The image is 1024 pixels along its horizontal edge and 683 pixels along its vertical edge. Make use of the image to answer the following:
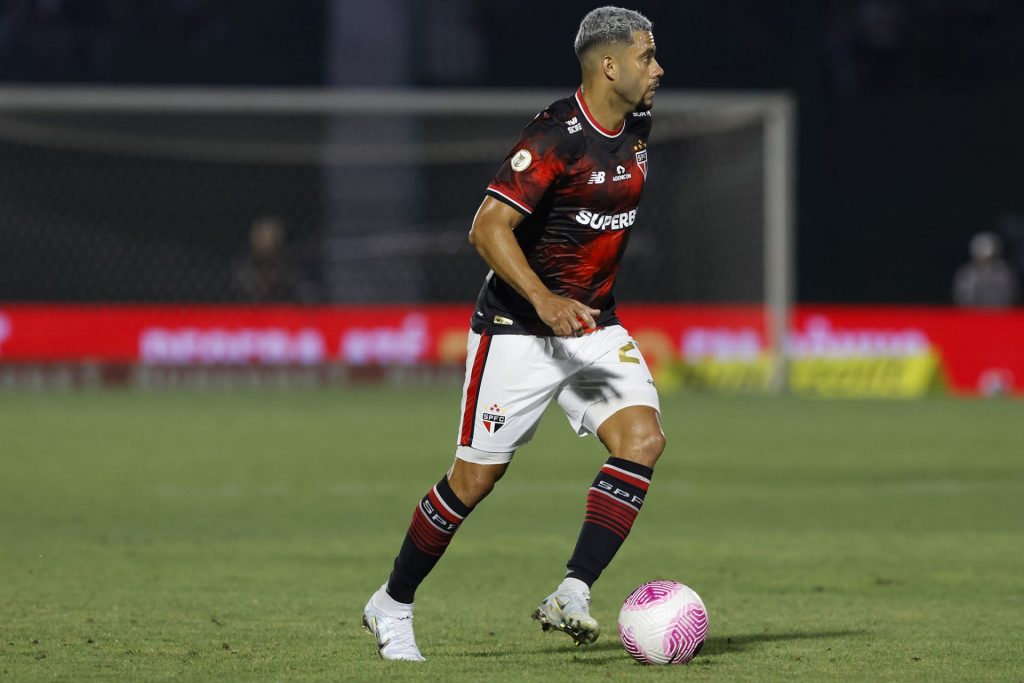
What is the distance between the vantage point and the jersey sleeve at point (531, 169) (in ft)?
19.4

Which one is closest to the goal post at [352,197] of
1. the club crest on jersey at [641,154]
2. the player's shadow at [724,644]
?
the player's shadow at [724,644]

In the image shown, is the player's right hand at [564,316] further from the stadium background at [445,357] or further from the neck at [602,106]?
the stadium background at [445,357]

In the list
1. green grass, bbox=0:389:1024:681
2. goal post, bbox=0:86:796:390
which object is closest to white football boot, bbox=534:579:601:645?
green grass, bbox=0:389:1024:681

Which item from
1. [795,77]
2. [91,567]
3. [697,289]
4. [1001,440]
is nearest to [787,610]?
[91,567]

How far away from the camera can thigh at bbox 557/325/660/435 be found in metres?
6.07

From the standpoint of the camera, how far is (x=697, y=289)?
24.3 meters

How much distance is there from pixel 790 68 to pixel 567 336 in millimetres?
26684

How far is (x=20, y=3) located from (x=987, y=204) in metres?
17.5

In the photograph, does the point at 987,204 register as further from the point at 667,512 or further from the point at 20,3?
the point at 667,512

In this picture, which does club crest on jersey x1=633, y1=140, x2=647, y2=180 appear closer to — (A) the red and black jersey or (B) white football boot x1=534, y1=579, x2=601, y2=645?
(A) the red and black jersey

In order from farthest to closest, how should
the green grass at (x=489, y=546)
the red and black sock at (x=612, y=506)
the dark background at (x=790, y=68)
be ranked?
the dark background at (x=790, y=68)
the green grass at (x=489, y=546)
the red and black sock at (x=612, y=506)

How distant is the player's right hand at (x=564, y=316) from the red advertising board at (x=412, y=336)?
15308mm

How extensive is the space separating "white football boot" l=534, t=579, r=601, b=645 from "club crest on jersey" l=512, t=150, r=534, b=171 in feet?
4.62

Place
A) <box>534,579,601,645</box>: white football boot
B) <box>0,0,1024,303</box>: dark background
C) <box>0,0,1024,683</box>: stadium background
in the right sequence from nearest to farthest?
<box>534,579,601,645</box>: white football boot
<box>0,0,1024,683</box>: stadium background
<box>0,0,1024,303</box>: dark background
